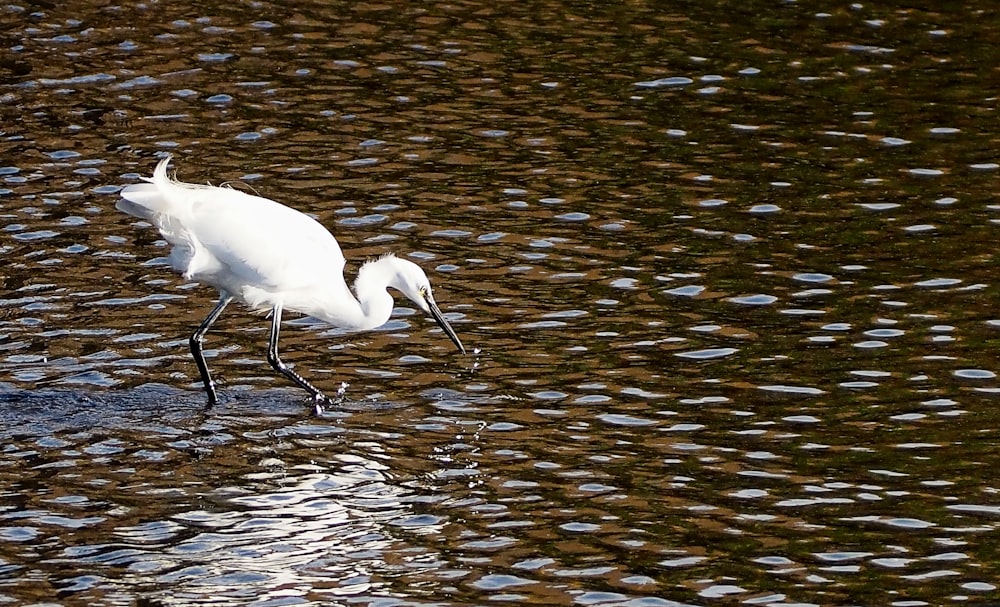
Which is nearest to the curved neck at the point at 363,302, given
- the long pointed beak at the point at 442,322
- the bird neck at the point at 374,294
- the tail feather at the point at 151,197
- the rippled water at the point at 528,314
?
the bird neck at the point at 374,294

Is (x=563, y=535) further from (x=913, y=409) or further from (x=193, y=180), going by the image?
(x=193, y=180)

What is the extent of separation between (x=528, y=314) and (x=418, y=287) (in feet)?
3.72

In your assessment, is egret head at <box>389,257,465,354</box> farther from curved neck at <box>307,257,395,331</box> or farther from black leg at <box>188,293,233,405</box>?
black leg at <box>188,293,233,405</box>

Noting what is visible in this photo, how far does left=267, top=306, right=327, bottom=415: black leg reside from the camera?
1012 cm

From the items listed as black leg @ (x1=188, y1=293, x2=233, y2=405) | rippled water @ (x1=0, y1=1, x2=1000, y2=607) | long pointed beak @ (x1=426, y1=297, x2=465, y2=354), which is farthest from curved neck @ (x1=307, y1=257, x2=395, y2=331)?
black leg @ (x1=188, y1=293, x2=233, y2=405)

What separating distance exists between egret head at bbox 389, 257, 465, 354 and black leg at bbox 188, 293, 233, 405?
3.52 ft

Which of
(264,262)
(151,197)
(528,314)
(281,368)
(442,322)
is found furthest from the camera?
(528,314)

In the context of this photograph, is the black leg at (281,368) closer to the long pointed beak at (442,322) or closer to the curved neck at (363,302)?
the curved neck at (363,302)

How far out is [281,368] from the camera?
1025 centimetres

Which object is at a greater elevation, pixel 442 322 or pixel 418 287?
pixel 418 287

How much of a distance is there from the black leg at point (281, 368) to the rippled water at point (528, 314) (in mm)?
168

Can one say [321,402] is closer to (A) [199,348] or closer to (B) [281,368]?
(B) [281,368]

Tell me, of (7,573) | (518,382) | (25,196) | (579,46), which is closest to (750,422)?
(518,382)

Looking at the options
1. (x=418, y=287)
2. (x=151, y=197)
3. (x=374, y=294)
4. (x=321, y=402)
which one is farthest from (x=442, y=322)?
(x=151, y=197)
